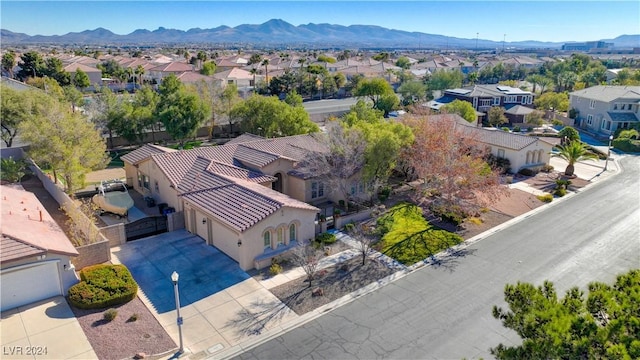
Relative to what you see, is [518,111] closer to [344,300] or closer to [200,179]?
[200,179]

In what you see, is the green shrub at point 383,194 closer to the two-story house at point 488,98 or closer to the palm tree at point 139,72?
the two-story house at point 488,98

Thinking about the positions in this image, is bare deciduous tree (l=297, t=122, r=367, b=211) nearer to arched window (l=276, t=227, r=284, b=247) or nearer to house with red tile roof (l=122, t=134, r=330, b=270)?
house with red tile roof (l=122, t=134, r=330, b=270)

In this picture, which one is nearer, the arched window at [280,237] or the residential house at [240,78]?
the arched window at [280,237]

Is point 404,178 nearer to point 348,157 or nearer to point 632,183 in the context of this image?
point 348,157

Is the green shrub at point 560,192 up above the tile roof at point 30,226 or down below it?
below

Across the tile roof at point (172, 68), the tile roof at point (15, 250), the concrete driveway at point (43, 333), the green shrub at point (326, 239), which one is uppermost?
the tile roof at point (172, 68)

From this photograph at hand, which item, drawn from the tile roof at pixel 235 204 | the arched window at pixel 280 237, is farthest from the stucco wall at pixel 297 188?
the arched window at pixel 280 237
